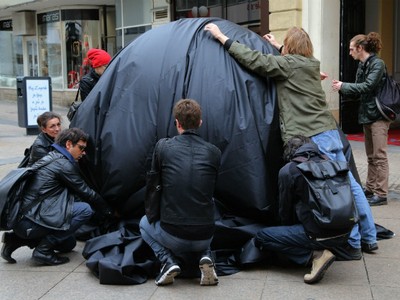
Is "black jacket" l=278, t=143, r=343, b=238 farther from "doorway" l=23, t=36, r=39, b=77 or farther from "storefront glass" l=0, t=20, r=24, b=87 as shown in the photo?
"storefront glass" l=0, t=20, r=24, b=87

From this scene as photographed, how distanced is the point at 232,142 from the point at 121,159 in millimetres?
935

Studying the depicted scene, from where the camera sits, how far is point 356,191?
16.1ft

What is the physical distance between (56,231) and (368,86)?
368 centimetres

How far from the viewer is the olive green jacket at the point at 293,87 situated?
484 centimetres

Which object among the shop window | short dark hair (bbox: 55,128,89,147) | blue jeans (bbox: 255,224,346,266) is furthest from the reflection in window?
blue jeans (bbox: 255,224,346,266)

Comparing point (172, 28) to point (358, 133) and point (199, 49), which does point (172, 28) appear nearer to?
point (199, 49)

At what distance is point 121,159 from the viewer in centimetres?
493

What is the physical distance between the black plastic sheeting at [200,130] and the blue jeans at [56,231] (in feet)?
0.67

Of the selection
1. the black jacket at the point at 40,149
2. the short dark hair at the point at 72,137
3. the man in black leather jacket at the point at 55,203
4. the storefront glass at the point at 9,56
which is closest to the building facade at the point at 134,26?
the storefront glass at the point at 9,56

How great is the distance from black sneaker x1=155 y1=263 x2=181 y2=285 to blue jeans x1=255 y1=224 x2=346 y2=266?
71cm

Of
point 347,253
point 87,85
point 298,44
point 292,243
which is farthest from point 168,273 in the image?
point 87,85

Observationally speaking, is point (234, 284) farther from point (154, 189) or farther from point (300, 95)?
point (300, 95)

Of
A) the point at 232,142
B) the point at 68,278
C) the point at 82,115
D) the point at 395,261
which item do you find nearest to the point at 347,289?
the point at 395,261

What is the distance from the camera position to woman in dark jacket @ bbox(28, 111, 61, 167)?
5.34 meters
